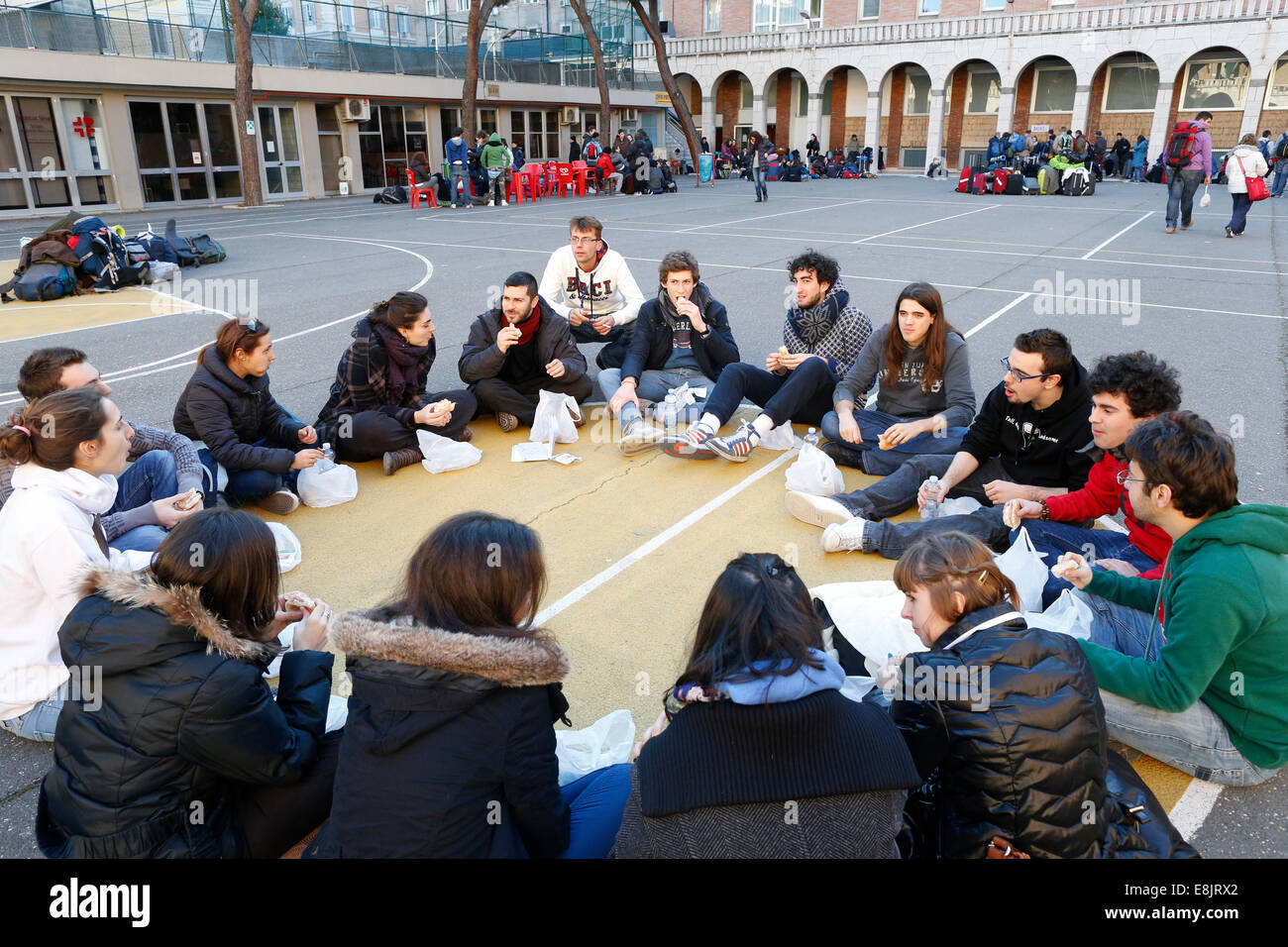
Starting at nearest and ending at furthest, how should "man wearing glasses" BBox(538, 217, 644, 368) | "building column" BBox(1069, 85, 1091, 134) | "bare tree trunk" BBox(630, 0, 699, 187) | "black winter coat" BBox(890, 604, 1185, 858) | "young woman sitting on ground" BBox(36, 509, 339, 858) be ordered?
"black winter coat" BBox(890, 604, 1185, 858)
"young woman sitting on ground" BBox(36, 509, 339, 858)
"man wearing glasses" BBox(538, 217, 644, 368)
"bare tree trunk" BBox(630, 0, 699, 187)
"building column" BBox(1069, 85, 1091, 134)

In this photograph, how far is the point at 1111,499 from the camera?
4.00 meters

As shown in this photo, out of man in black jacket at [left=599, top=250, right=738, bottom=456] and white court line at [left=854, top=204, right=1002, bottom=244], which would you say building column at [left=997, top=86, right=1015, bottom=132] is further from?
man in black jacket at [left=599, top=250, right=738, bottom=456]

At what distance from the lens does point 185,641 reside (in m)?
2.22

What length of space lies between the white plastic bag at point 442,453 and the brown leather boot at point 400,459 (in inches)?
2.4

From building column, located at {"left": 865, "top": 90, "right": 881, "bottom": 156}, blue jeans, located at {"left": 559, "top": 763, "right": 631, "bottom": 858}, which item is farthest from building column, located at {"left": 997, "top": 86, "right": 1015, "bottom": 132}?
blue jeans, located at {"left": 559, "top": 763, "right": 631, "bottom": 858}

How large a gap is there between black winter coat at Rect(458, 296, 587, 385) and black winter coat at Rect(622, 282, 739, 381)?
408 mm

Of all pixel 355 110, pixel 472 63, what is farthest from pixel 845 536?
pixel 355 110

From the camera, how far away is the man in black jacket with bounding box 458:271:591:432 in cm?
613

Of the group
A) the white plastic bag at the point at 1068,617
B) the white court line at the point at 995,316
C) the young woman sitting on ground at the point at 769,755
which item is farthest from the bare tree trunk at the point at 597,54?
the young woman sitting on ground at the point at 769,755

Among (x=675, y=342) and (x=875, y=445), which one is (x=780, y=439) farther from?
(x=675, y=342)
